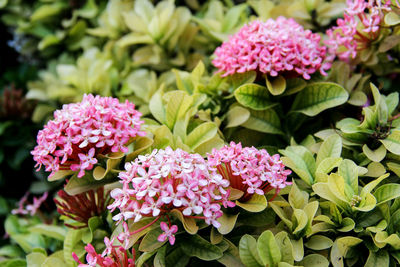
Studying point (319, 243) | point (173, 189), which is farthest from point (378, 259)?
point (173, 189)

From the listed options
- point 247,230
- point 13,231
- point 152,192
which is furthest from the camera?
point 13,231

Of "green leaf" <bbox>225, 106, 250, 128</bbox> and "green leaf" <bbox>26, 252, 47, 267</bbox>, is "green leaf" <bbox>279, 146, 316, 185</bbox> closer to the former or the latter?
"green leaf" <bbox>225, 106, 250, 128</bbox>

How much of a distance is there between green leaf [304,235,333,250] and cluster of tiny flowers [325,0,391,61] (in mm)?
771

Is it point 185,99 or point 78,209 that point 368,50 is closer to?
point 185,99

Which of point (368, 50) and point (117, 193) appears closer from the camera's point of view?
point (117, 193)

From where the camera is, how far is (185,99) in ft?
4.68

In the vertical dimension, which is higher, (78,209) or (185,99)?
(185,99)

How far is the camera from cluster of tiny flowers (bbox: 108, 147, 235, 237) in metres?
1.01

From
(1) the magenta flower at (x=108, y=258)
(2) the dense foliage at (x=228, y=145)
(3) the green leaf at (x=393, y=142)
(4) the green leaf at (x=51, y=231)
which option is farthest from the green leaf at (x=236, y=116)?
(4) the green leaf at (x=51, y=231)

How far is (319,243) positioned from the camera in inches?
45.0

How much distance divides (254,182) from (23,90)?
2.10 m

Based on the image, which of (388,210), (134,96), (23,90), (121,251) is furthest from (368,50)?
(23,90)

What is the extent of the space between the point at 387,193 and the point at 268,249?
1.28ft

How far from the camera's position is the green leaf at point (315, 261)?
108 cm
